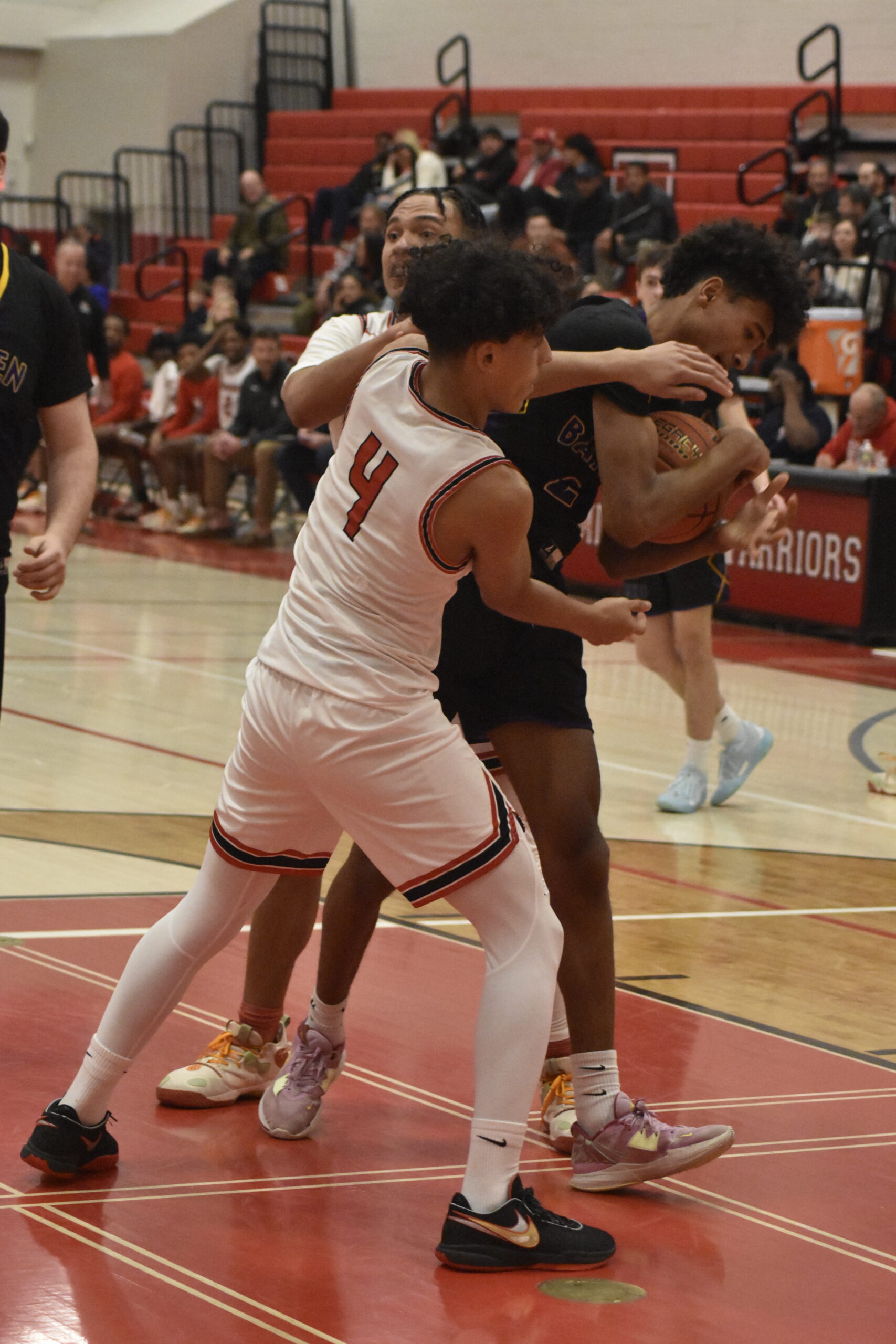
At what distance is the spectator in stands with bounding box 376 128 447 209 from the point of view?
17.5m

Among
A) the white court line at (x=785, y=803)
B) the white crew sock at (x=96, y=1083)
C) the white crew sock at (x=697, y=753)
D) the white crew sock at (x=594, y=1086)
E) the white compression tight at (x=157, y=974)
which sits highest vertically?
the white compression tight at (x=157, y=974)

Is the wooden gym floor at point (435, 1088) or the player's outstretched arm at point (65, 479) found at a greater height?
the player's outstretched arm at point (65, 479)

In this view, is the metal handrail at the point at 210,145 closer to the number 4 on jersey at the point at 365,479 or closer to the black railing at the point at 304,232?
the black railing at the point at 304,232

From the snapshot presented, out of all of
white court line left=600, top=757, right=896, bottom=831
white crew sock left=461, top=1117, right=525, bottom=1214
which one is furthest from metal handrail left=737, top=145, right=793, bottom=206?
white crew sock left=461, top=1117, right=525, bottom=1214

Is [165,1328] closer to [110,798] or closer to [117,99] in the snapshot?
[110,798]

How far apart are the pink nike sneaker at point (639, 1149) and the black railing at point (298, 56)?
2030cm

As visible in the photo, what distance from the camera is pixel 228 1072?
3650 millimetres

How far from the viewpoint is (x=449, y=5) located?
2144 cm

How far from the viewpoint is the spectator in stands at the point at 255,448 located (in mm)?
14109

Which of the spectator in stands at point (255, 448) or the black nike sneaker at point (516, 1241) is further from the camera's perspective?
the spectator in stands at point (255, 448)

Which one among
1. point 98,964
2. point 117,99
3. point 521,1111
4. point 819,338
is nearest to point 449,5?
point 117,99

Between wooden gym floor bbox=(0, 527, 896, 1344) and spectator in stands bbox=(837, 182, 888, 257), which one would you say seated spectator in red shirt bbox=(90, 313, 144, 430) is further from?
wooden gym floor bbox=(0, 527, 896, 1344)

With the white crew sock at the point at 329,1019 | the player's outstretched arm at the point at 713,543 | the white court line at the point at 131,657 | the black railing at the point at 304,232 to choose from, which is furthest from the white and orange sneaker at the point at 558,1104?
the black railing at the point at 304,232

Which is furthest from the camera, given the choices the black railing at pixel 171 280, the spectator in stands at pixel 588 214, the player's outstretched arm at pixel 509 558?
the black railing at pixel 171 280
